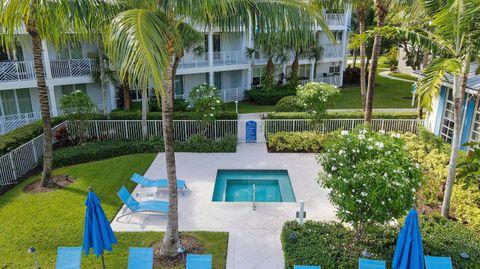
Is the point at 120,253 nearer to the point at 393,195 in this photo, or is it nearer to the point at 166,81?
the point at 166,81

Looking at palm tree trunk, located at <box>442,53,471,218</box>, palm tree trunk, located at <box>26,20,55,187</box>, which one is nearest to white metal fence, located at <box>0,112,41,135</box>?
palm tree trunk, located at <box>26,20,55,187</box>

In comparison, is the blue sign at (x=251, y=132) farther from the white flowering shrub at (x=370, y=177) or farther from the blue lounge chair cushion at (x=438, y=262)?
the blue lounge chair cushion at (x=438, y=262)

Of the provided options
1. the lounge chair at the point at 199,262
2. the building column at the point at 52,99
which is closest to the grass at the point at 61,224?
the lounge chair at the point at 199,262

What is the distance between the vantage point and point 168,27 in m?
6.64

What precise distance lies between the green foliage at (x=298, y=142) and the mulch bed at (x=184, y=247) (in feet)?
26.4

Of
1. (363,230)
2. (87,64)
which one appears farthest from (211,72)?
(363,230)

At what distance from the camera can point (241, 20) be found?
776cm

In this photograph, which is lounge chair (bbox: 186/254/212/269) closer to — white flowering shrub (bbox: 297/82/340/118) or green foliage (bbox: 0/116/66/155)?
green foliage (bbox: 0/116/66/155)

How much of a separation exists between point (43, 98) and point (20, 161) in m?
3.34

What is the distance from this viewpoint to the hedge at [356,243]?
7.92 m

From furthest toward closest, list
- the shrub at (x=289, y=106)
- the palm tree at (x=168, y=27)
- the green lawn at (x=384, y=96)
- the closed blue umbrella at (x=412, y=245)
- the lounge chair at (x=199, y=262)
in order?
the green lawn at (x=384, y=96)
the shrub at (x=289, y=106)
the lounge chair at (x=199, y=262)
the closed blue umbrella at (x=412, y=245)
the palm tree at (x=168, y=27)

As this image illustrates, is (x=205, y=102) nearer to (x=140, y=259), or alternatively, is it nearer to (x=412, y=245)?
(x=140, y=259)

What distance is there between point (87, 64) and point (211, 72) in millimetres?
8711

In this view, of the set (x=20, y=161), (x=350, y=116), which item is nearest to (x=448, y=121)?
(x=350, y=116)
